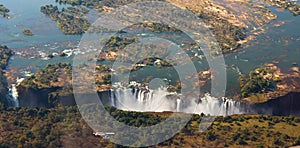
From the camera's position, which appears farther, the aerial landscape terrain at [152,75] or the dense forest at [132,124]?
the aerial landscape terrain at [152,75]

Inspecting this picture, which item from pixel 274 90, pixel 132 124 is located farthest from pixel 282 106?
pixel 132 124

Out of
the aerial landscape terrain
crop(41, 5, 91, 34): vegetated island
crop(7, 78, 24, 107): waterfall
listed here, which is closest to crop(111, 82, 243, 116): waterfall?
the aerial landscape terrain

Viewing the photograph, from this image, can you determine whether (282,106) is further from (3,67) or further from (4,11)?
(4,11)

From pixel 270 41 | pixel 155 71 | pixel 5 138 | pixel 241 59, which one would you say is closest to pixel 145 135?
pixel 5 138

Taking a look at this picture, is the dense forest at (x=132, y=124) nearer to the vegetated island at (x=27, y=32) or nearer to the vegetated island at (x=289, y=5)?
the vegetated island at (x=27, y=32)

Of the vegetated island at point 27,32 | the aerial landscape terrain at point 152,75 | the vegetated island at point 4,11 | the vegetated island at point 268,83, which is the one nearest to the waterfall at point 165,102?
the aerial landscape terrain at point 152,75

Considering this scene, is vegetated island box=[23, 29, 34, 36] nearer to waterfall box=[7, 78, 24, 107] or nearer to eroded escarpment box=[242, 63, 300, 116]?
waterfall box=[7, 78, 24, 107]
